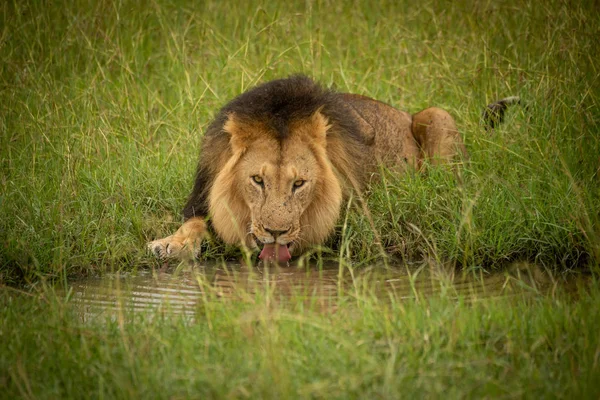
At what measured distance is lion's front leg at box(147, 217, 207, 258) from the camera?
5.74 meters

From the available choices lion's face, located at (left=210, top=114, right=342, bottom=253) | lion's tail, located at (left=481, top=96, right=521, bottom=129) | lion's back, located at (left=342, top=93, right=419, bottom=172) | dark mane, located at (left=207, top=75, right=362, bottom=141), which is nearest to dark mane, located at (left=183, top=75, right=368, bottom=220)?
dark mane, located at (left=207, top=75, right=362, bottom=141)

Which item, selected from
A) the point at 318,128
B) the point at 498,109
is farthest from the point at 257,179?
the point at 498,109

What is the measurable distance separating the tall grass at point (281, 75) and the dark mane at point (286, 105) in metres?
0.68

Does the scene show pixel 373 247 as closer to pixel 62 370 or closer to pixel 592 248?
pixel 592 248

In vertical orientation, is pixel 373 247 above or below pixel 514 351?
below

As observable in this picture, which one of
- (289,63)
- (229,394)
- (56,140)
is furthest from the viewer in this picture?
(289,63)

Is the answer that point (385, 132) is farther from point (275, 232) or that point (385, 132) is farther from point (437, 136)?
point (275, 232)

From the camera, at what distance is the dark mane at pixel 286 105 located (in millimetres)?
5691

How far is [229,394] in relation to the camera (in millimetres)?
3135

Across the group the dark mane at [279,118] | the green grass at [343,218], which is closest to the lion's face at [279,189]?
the dark mane at [279,118]

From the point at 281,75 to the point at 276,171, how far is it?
10.9 feet

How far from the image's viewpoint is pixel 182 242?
19.0ft

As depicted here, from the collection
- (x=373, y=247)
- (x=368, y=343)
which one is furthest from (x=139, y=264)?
(x=368, y=343)

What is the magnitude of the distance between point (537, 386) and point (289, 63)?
5845 mm
